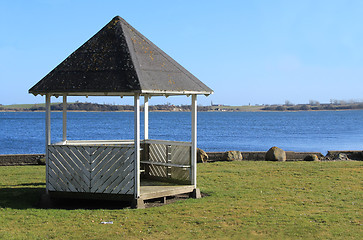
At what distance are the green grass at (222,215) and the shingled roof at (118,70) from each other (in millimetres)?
3180

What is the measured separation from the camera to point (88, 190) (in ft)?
42.4

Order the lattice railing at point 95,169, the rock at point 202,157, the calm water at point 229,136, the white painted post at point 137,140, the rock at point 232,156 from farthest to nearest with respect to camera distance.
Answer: the calm water at point 229,136
the rock at point 232,156
the rock at point 202,157
the lattice railing at point 95,169
the white painted post at point 137,140

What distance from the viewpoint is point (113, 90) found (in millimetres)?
12281

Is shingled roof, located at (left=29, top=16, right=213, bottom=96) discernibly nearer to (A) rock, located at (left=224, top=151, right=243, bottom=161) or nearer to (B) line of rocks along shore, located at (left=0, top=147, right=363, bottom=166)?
(B) line of rocks along shore, located at (left=0, top=147, right=363, bottom=166)

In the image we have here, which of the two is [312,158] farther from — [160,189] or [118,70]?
[118,70]

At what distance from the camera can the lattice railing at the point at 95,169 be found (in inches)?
500

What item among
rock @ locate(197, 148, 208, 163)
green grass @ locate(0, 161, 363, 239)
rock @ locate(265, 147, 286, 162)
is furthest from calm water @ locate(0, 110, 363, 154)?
green grass @ locate(0, 161, 363, 239)

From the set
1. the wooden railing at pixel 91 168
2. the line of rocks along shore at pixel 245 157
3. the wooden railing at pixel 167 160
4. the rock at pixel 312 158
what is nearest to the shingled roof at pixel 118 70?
the wooden railing at pixel 91 168

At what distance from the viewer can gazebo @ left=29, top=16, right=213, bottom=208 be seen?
498 inches

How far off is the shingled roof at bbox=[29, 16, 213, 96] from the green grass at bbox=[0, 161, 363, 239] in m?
3.18

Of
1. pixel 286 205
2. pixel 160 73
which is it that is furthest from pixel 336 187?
pixel 160 73

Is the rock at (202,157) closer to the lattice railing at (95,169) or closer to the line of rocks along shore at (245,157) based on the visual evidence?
the line of rocks along shore at (245,157)

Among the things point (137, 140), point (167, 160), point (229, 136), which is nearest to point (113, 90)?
point (137, 140)

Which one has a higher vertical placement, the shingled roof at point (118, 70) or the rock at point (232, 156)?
the shingled roof at point (118, 70)
